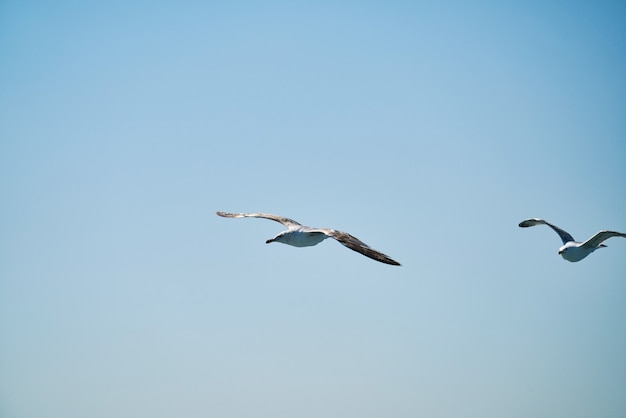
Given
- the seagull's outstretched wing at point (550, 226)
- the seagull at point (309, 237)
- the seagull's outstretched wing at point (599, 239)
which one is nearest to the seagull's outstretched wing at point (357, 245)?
the seagull at point (309, 237)

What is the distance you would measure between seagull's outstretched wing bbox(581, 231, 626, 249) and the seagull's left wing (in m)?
17.2

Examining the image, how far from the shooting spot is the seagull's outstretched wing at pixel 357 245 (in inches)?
1405

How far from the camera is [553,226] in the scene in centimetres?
5562

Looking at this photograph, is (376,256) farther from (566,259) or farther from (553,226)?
(553,226)

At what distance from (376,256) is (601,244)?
21035 millimetres

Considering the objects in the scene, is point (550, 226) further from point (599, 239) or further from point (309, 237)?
point (309, 237)

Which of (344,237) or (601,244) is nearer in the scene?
(344,237)

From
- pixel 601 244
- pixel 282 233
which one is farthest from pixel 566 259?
pixel 282 233

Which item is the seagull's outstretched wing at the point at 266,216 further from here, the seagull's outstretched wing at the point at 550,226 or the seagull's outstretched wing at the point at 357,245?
the seagull's outstretched wing at the point at 550,226

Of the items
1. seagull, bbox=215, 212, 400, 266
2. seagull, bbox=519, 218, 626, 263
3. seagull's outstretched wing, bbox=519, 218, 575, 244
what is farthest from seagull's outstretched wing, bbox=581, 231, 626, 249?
seagull, bbox=215, 212, 400, 266

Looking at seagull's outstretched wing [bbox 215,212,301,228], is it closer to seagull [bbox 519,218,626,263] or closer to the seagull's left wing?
the seagull's left wing

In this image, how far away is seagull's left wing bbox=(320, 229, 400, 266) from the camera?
3572 centimetres

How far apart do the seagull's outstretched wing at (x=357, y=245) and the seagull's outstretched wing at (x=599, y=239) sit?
17234 millimetres

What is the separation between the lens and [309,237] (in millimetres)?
43062
